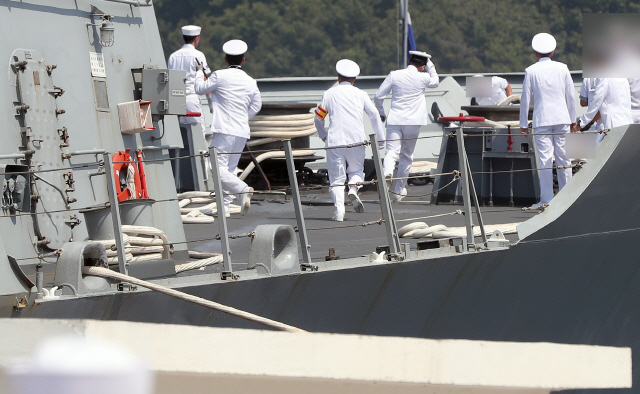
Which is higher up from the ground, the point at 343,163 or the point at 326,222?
the point at 343,163

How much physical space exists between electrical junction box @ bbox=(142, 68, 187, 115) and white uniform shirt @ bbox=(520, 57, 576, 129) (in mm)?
2877

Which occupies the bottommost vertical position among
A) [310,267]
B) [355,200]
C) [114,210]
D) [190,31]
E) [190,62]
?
[310,267]

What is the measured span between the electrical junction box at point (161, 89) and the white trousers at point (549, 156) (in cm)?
288

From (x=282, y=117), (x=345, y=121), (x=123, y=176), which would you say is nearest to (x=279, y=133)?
(x=282, y=117)

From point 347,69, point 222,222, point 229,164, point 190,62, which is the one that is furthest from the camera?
point 190,62

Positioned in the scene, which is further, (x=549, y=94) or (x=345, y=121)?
(x=345, y=121)

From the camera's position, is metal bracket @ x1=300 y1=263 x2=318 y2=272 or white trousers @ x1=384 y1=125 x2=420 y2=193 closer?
metal bracket @ x1=300 y1=263 x2=318 y2=272

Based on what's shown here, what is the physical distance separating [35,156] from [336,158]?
323 cm

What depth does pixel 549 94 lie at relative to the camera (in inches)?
278

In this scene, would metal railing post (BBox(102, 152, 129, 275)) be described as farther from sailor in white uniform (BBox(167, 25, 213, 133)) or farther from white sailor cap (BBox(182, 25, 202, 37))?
white sailor cap (BBox(182, 25, 202, 37))

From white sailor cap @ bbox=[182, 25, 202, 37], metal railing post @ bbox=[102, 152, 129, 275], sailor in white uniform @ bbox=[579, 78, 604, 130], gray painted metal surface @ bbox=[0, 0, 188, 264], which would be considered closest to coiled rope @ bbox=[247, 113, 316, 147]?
white sailor cap @ bbox=[182, 25, 202, 37]

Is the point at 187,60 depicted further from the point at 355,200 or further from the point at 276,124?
the point at 355,200

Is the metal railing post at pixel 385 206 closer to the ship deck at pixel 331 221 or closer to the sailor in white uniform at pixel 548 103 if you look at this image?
the ship deck at pixel 331 221

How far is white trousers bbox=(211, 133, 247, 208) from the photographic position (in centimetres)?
716
